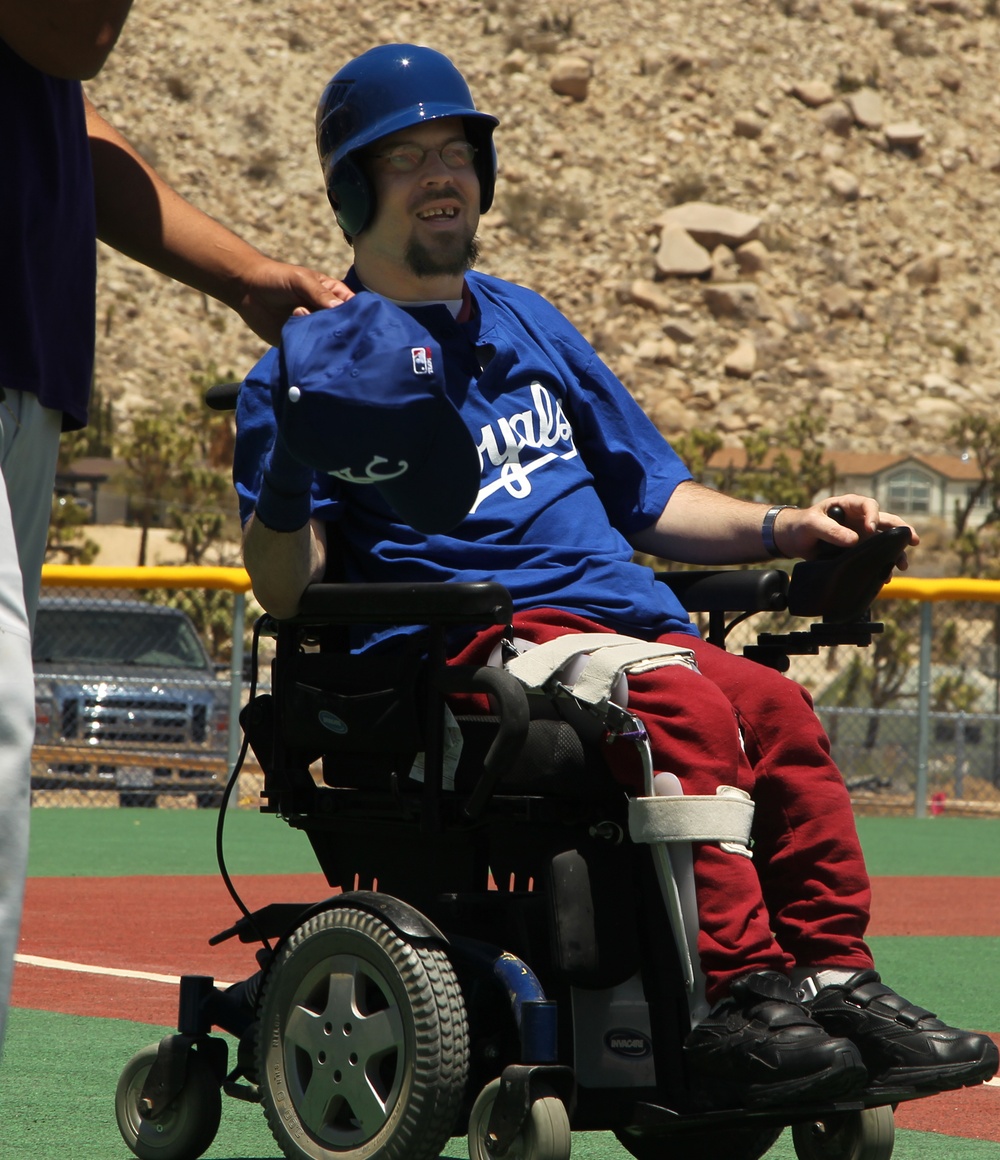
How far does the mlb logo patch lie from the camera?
2775 mm

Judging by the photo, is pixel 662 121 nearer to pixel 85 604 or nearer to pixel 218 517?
pixel 218 517

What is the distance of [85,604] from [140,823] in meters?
4.08

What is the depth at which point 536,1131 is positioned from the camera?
8.99ft

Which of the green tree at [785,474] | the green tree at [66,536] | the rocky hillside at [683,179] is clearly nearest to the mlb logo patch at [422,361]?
the green tree at [785,474]

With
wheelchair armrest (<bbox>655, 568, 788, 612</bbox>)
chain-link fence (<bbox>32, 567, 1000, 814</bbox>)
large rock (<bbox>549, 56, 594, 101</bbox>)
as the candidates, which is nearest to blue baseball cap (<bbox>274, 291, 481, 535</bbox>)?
wheelchair armrest (<bbox>655, 568, 788, 612</bbox>)

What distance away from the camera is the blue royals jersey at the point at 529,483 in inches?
126

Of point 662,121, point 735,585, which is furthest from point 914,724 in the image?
point 662,121

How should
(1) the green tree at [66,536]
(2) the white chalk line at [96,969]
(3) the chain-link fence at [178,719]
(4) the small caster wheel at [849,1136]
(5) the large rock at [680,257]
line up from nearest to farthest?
(4) the small caster wheel at [849,1136] → (2) the white chalk line at [96,969] → (3) the chain-link fence at [178,719] → (1) the green tree at [66,536] → (5) the large rock at [680,257]

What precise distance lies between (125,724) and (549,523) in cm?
955

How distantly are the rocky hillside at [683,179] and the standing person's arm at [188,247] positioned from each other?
178 ft

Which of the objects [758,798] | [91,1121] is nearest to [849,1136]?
[758,798]

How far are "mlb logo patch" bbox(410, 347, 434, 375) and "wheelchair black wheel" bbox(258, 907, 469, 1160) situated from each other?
790 mm

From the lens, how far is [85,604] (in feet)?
45.6

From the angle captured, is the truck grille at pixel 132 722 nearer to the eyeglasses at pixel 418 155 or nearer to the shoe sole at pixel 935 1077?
the eyeglasses at pixel 418 155
